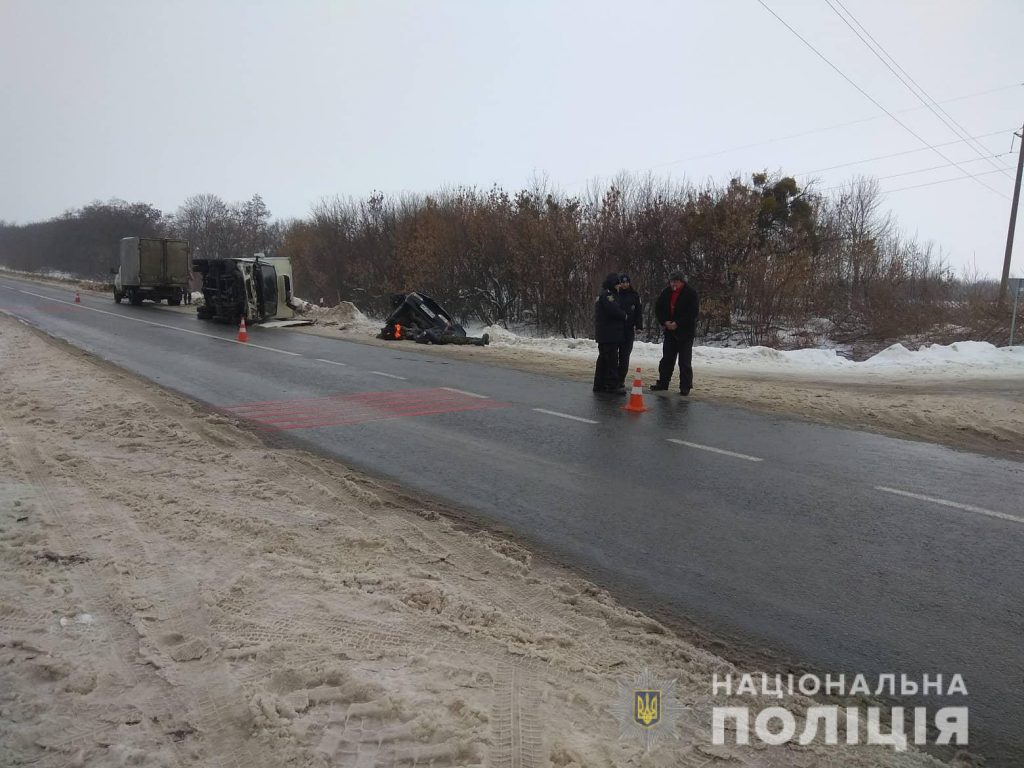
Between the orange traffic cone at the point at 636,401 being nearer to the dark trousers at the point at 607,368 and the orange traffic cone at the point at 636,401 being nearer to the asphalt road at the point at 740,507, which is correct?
the asphalt road at the point at 740,507

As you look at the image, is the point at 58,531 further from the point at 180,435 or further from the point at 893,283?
the point at 893,283

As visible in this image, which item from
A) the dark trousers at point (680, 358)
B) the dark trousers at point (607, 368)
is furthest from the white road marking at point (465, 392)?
the dark trousers at point (680, 358)

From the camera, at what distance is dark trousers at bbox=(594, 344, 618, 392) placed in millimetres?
11383

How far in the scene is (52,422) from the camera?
7965mm

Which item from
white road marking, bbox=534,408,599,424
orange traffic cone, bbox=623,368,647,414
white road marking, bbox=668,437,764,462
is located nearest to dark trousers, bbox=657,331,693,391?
orange traffic cone, bbox=623,368,647,414

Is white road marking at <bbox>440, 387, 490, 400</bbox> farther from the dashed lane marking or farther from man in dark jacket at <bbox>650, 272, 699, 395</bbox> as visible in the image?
man in dark jacket at <bbox>650, 272, 699, 395</bbox>

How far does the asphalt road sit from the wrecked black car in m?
8.16

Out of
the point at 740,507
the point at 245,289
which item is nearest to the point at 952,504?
the point at 740,507

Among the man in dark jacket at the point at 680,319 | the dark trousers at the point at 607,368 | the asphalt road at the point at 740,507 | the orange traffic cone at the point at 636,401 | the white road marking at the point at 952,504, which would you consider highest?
the man in dark jacket at the point at 680,319

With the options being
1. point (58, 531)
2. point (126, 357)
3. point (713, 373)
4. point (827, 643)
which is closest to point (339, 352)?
point (126, 357)

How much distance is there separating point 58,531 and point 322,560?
1.88 meters

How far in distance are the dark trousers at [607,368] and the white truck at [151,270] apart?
28133mm

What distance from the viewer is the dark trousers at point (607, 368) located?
11.4 m

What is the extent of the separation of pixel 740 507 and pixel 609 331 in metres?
5.64
